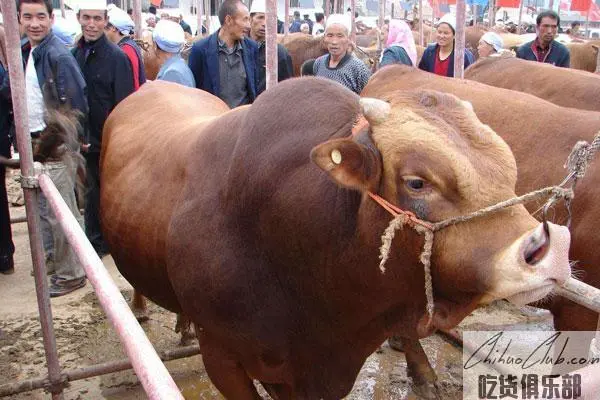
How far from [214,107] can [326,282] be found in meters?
2.06

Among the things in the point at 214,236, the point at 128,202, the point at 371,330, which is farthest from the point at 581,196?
the point at 128,202

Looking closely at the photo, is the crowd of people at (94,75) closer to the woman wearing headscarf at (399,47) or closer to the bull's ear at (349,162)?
the woman wearing headscarf at (399,47)

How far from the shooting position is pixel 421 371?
3.71 meters

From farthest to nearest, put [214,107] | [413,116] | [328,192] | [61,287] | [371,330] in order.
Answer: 1. [61,287]
2. [214,107]
3. [371,330]
4. [328,192]
5. [413,116]

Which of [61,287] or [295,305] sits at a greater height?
[295,305]

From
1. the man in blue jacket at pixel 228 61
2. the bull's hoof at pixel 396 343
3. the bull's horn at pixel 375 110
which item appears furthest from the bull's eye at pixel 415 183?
the man in blue jacket at pixel 228 61

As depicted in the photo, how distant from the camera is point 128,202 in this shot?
3.32m

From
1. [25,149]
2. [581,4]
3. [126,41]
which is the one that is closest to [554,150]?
[25,149]

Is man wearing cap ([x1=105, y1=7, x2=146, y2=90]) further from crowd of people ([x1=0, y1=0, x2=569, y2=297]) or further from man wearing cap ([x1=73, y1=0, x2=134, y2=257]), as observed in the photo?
man wearing cap ([x1=73, y1=0, x2=134, y2=257])

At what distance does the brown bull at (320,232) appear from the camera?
1840mm

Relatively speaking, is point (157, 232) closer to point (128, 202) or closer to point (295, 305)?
point (128, 202)

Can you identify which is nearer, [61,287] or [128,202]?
[128,202]

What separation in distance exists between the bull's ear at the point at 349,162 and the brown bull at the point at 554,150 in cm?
134

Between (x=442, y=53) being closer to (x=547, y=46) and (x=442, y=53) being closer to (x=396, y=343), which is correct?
(x=547, y=46)
